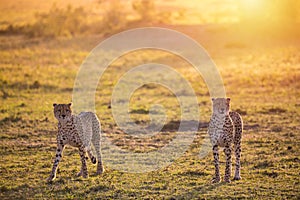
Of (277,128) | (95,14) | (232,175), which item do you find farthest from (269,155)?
(95,14)

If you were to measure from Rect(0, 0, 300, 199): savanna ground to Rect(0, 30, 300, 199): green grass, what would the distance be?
2cm

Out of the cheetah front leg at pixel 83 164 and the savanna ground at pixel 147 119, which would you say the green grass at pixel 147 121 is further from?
the cheetah front leg at pixel 83 164

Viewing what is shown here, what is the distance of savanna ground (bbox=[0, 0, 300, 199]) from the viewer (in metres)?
10.4

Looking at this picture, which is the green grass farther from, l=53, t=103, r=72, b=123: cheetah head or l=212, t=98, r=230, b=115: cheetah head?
l=212, t=98, r=230, b=115: cheetah head

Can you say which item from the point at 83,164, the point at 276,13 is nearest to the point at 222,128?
the point at 83,164

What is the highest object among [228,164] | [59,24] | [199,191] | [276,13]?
[276,13]

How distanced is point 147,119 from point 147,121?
1.04 feet

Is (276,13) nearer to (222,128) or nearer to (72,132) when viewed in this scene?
(222,128)

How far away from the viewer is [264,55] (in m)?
34.4

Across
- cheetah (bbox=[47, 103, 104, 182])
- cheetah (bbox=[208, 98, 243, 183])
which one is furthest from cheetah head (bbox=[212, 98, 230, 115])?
cheetah (bbox=[47, 103, 104, 182])

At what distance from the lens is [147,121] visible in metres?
18.0

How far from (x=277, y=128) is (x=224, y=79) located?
1093 centimetres

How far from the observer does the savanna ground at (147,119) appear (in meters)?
10.4

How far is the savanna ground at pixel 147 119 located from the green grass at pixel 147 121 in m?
0.02
